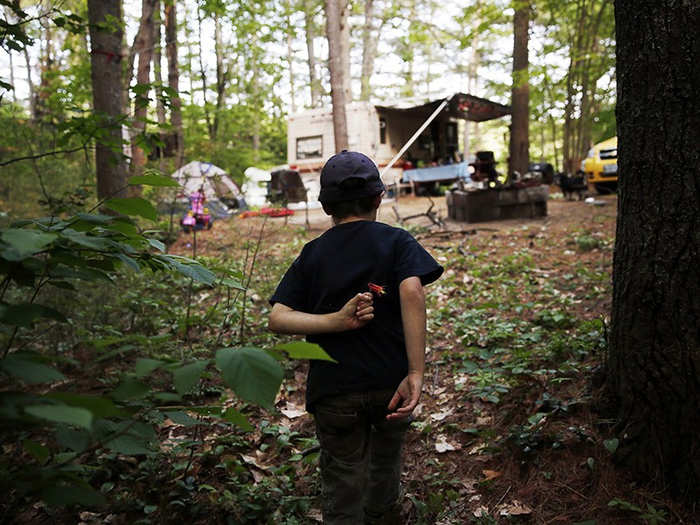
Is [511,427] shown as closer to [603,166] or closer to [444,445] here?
[444,445]

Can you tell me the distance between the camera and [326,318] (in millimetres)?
2012

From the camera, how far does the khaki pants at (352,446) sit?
212 cm

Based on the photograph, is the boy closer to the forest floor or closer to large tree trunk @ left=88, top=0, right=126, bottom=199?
the forest floor

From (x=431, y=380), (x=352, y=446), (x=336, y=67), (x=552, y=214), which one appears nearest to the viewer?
(x=352, y=446)

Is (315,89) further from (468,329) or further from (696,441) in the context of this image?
(696,441)

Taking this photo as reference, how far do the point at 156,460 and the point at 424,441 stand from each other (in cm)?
170

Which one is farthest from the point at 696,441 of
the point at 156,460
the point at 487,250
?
the point at 487,250

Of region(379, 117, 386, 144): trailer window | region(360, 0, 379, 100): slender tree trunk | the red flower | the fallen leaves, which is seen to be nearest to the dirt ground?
region(379, 117, 386, 144): trailer window

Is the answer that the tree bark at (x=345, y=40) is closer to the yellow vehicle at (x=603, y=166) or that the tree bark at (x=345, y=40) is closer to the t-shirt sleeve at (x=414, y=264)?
the yellow vehicle at (x=603, y=166)

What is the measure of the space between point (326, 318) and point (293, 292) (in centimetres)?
25

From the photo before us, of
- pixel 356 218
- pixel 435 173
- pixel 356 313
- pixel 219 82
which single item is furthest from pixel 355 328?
pixel 219 82

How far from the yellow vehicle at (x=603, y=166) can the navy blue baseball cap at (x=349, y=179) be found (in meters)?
12.5

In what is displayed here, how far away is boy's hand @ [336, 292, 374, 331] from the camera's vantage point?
1924mm

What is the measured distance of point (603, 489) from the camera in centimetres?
244
